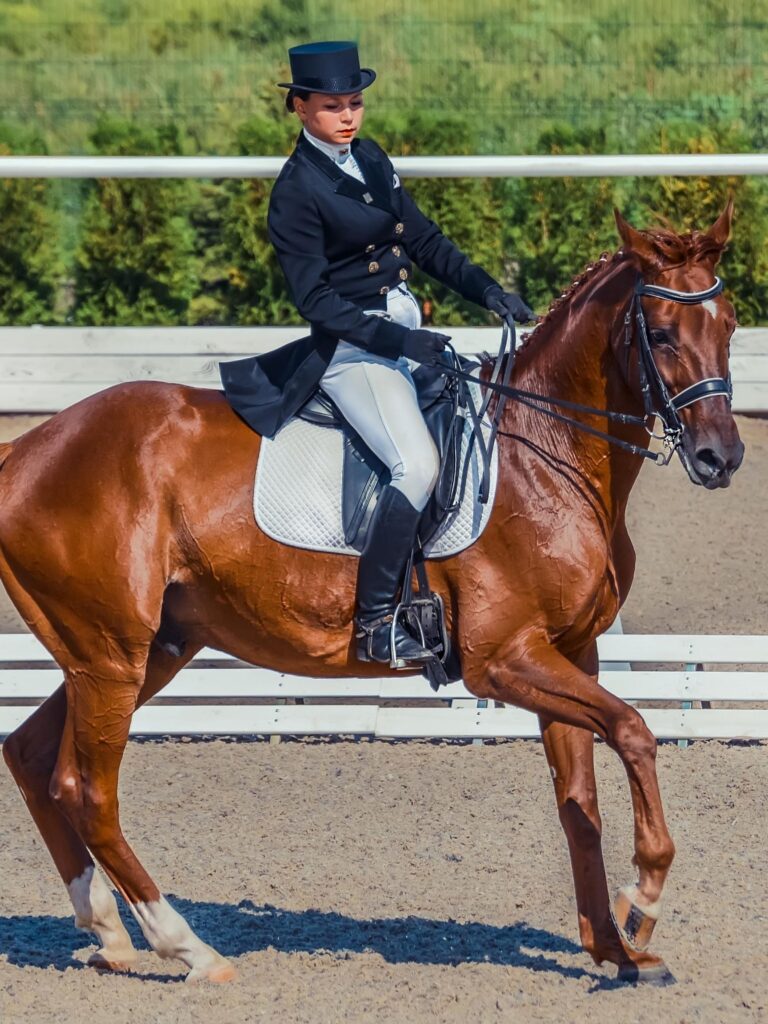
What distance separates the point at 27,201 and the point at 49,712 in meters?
6.98

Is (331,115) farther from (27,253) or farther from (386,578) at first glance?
(27,253)

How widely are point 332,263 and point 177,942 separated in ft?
7.04

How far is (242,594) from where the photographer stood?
4.83 m

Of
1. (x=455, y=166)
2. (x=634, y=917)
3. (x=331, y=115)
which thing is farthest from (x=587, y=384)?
(x=455, y=166)

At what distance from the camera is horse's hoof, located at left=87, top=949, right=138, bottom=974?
5.03 m

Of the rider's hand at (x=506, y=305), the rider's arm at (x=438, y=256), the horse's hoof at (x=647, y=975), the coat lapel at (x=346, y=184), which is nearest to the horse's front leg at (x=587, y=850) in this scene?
the horse's hoof at (x=647, y=975)

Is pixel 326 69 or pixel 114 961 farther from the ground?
pixel 326 69

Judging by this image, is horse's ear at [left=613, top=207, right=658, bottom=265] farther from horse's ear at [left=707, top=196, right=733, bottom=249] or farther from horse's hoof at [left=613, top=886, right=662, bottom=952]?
horse's hoof at [left=613, top=886, right=662, bottom=952]

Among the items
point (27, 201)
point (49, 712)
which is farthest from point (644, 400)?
point (27, 201)

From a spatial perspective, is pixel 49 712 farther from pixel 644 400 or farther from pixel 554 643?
pixel 644 400

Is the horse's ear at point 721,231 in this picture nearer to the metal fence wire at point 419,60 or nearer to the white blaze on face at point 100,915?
the white blaze on face at point 100,915

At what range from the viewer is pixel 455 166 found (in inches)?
302

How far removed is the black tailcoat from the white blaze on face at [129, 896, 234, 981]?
1.53 meters

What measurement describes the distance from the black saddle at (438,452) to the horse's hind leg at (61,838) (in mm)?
1277
